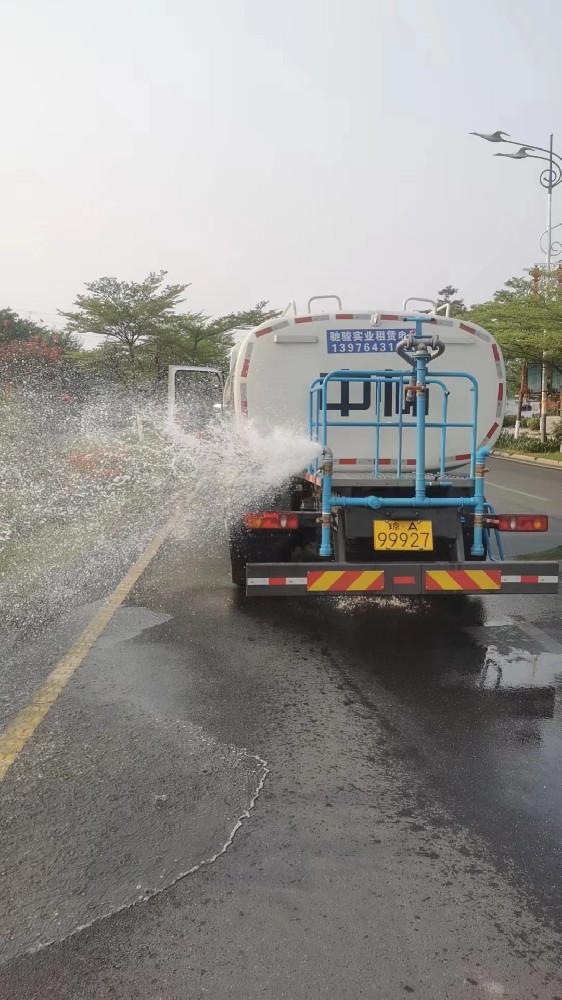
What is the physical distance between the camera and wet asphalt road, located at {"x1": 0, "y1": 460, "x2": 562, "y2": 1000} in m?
2.40

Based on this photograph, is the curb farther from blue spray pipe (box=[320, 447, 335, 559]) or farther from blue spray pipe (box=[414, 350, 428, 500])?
blue spray pipe (box=[320, 447, 335, 559])

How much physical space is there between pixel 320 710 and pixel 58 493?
1162 centimetres

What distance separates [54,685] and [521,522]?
11.4 feet

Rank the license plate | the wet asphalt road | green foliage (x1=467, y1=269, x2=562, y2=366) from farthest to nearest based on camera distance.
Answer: green foliage (x1=467, y1=269, x2=562, y2=366)
the license plate
the wet asphalt road

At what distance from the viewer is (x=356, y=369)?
650 centimetres

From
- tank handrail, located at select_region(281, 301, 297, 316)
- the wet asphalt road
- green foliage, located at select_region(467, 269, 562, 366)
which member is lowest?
the wet asphalt road

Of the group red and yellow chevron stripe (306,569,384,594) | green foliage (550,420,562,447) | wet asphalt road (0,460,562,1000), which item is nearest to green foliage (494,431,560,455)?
green foliage (550,420,562,447)

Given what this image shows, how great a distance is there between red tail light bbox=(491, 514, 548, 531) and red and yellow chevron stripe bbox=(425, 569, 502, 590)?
60 centimetres

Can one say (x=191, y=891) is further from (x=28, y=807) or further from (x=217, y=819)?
(x=28, y=807)

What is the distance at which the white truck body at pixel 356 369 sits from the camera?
6426 millimetres

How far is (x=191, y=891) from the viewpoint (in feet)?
8.95

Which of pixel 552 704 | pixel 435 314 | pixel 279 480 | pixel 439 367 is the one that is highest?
pixel 435 314

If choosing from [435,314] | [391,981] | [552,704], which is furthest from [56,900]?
[435,314]

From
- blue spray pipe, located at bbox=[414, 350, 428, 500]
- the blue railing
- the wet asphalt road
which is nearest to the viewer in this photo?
the wet asphalt road
